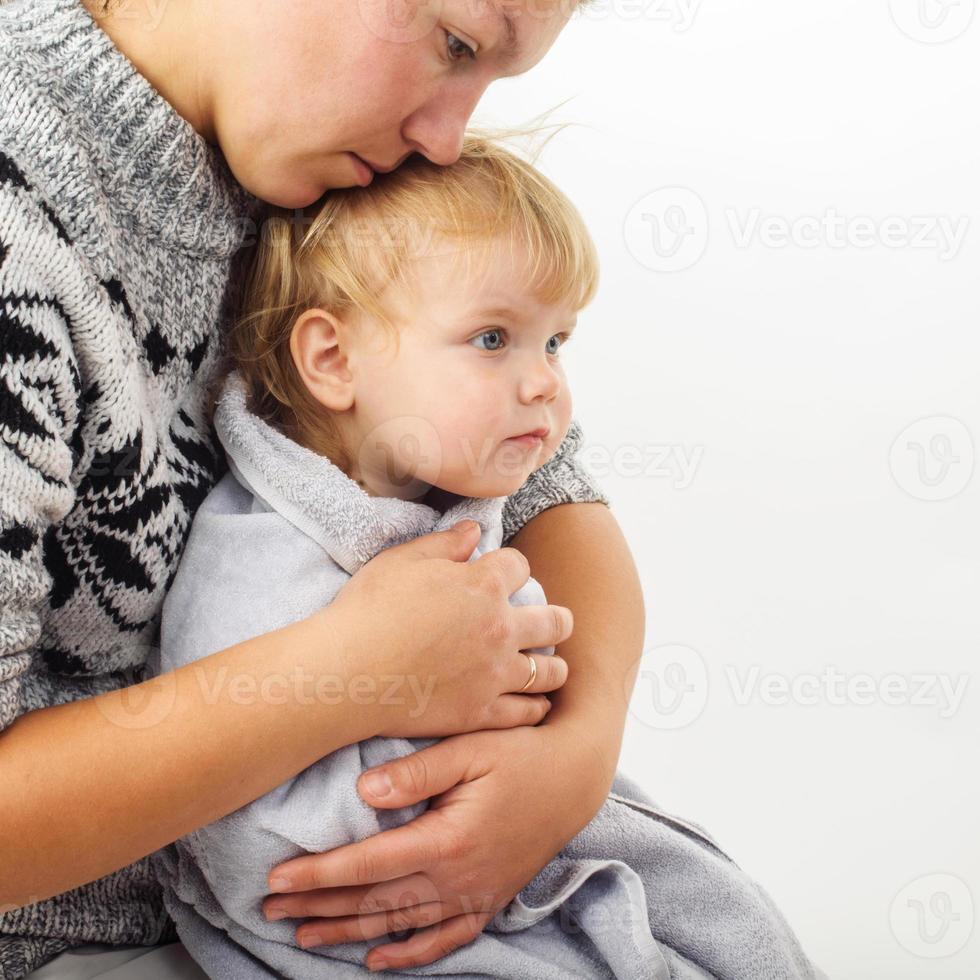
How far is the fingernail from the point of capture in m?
0.96

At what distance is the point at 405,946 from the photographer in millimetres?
986

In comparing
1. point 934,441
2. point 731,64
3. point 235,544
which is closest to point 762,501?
point 934,441

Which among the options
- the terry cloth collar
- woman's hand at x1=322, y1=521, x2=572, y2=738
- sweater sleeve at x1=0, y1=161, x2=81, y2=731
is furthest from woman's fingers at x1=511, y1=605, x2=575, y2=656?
sweater sleeve at x1=0, y1=161, x2=81, y2=731

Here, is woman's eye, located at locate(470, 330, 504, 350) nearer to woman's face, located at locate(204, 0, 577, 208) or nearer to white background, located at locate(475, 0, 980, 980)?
woman's face, located at locate(204, 0, 577, 208)

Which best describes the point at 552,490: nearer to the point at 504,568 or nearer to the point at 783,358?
the point at 504,568

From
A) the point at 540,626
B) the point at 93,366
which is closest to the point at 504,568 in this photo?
the point at 540,626

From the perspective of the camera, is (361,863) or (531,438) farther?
(531,438)

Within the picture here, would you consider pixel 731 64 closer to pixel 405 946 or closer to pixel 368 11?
pixel 368 11

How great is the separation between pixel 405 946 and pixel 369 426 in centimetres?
46

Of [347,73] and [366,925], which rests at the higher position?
[347,73]

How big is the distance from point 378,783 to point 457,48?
2.02ft

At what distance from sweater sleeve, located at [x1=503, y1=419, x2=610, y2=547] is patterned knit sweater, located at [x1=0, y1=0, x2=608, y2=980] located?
34 centimetres

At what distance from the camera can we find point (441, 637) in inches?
38.8

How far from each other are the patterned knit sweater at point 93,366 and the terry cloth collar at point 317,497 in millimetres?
52
